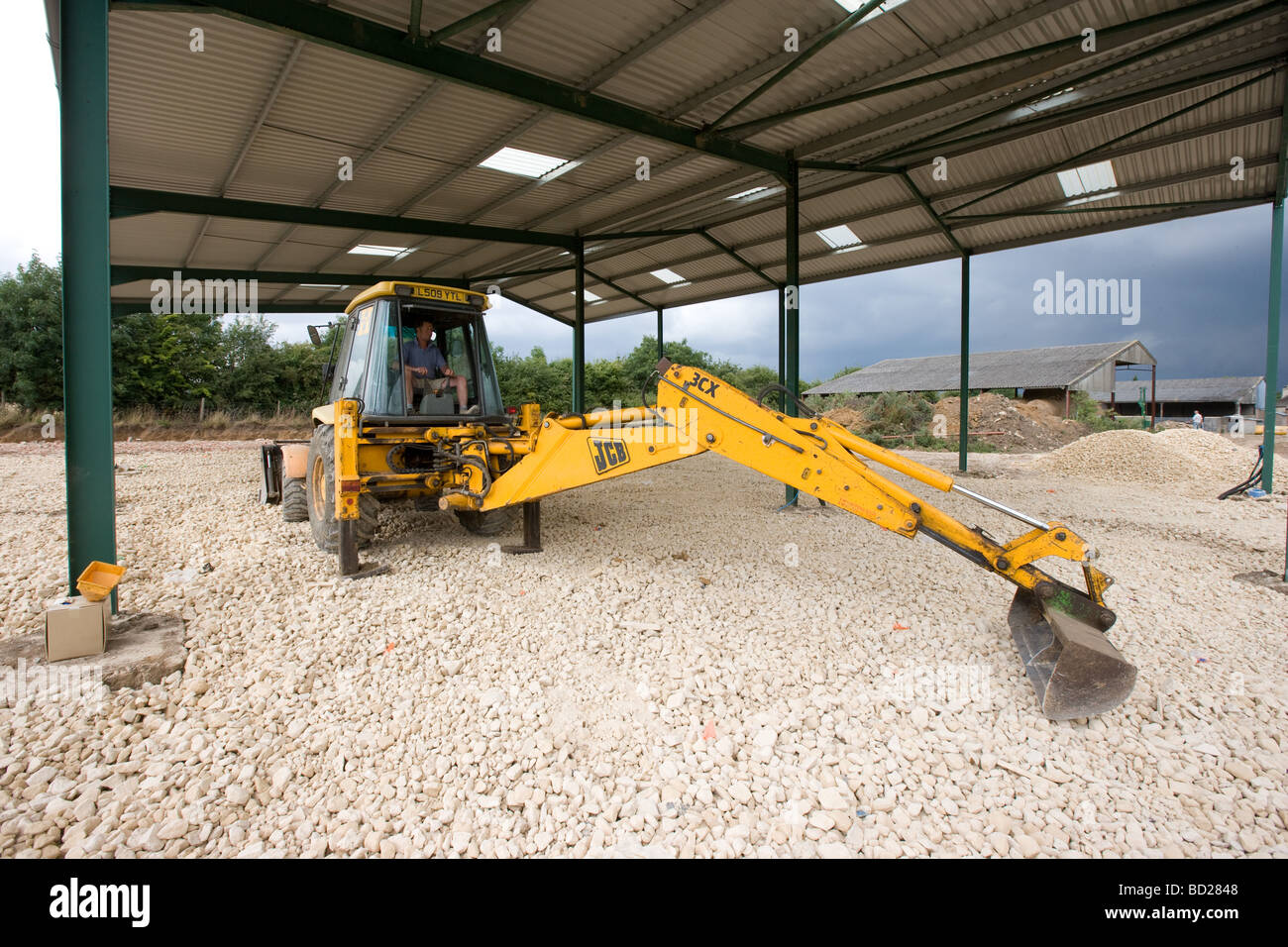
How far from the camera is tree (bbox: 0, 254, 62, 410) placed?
61.6 ft

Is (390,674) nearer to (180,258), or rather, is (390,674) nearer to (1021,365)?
(180,258)

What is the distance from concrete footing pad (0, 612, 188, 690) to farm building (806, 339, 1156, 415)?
94.4 feet

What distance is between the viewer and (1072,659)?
2.99 m

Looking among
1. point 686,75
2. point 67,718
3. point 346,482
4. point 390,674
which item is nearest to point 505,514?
point 346,482

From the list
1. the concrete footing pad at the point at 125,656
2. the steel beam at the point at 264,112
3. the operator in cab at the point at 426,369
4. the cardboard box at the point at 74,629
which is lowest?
the concrete footing pad at the point at 125,656

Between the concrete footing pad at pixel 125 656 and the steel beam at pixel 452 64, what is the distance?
4334mm

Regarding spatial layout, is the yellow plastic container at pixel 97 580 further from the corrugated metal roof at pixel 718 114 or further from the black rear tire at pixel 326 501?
the corrugated metal roof at pixel 718 114

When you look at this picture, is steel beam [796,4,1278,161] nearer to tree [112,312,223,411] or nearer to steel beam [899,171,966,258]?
steel beam [899,171,966,258]

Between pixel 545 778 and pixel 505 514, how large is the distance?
4.18m

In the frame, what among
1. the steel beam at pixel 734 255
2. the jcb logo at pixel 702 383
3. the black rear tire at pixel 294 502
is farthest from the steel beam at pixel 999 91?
the black rear tire at pixel 294 502

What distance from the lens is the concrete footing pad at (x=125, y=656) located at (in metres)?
3.26

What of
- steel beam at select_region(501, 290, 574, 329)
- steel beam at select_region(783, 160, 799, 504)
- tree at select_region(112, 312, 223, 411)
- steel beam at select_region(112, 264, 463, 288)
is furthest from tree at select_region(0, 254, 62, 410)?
steel beam at select_region(783, 160, 799, 504)

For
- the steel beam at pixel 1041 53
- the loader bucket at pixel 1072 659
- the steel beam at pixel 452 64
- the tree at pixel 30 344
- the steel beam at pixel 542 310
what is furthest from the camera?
the tree at pixel 30 344

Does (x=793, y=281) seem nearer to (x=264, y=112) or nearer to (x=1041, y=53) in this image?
(x=1041, y=53)
